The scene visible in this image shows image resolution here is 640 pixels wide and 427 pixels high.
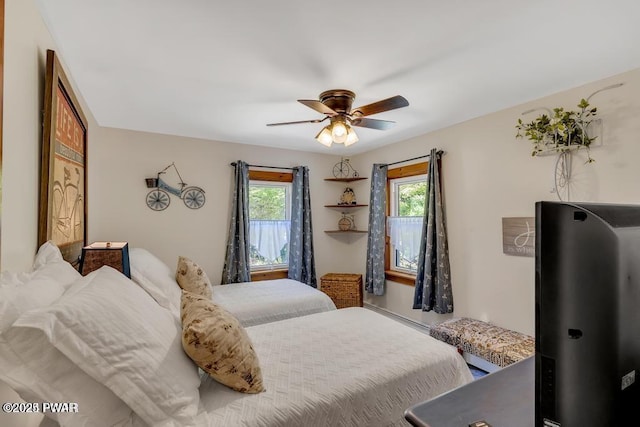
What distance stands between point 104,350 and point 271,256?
11.0ft

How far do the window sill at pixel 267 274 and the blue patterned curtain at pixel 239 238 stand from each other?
0.78ft

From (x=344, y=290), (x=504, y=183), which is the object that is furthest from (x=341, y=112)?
(x=344, y=290)

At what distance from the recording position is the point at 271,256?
4.28 meters

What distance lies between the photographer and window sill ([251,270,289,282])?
13.4 feet

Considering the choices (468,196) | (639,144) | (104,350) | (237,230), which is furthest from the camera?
(237,230)

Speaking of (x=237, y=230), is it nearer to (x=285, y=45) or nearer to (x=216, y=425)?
(x=285, y=45)

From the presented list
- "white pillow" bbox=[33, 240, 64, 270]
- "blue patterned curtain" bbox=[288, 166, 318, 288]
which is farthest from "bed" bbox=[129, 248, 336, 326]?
"white pillow" bbox=[33, 240, 64, 270]

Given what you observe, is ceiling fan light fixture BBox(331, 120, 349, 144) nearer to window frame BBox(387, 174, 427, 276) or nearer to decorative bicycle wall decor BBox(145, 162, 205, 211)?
window frame BBox(387, 174, 427, 276)

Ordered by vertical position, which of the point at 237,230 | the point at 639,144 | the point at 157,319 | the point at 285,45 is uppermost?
the point at 285,45

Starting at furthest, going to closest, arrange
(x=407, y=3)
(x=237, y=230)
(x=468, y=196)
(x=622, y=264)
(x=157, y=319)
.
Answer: (x=237, y=230) < (x=468, y=196) < (x=407, y=3) < (x=157, y=319) < (x=622, y=264)

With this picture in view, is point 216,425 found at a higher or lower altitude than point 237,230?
lower

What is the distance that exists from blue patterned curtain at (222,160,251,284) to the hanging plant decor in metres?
3.05

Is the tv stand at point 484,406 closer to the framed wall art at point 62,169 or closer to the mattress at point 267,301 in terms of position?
the framed wall art at point 62,169

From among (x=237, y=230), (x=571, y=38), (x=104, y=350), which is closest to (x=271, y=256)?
(x=237, y=230)
